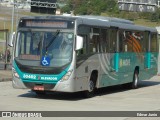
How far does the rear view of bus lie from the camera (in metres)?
16.9

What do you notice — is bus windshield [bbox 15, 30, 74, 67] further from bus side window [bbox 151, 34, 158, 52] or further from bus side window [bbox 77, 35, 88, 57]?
bus side window [bbox 151, 34, 158, 52]

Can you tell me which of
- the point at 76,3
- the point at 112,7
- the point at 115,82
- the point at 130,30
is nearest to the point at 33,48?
the point at 115,82

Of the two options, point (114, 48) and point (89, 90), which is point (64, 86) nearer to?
point (89, 90)

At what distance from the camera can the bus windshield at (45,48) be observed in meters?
16.9

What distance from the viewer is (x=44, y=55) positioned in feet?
55.9

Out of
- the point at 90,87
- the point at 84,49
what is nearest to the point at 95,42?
the point at 84,49

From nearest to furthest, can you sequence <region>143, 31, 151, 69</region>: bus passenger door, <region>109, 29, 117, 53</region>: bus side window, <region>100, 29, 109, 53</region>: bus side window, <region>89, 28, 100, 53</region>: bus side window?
<region>89, 28, 100, 53</region>: bus side window
<region>100, 29, 109, 53</region>: bus side window
<region>109, 29, 117, 53</region>: bus side window
<region>143, 31, 151, 69</region>: bus passenger door

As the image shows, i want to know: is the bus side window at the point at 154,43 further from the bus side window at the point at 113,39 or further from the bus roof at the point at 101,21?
the bus side window at the point at 113,39

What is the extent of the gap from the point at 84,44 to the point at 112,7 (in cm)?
5150

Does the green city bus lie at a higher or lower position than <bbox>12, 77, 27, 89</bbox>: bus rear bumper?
higher

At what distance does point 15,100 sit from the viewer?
16562mm

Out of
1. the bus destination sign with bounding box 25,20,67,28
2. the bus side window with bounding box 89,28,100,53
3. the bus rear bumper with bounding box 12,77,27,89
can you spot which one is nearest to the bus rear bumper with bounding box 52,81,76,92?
the bus rear bumper with bounding box 12,77,27,89

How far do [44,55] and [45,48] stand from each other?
248mm

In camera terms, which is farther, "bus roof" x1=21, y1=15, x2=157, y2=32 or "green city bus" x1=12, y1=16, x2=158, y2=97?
"bus roof" x1=21, y1=15, x2=157, y2=32
